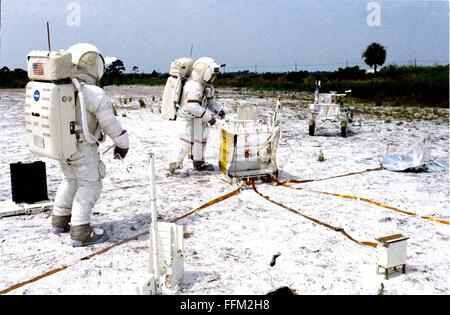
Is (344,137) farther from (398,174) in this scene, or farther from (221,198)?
(221,198)

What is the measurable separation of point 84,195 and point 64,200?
377mm

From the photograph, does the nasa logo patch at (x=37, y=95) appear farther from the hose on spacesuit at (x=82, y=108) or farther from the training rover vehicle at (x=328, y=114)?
the training rover vehicle at (x=328, y=114)

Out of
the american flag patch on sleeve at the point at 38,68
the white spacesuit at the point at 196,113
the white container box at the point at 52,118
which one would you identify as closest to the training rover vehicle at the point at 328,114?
the white spacesuit at the point at 196,113

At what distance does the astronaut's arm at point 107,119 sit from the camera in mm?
4336

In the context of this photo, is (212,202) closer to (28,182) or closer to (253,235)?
(253,235)

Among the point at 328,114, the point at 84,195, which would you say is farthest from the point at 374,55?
the point at 84,195

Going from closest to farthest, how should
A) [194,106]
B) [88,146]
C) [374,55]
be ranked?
[88,146] < [194,106] < [374,55]

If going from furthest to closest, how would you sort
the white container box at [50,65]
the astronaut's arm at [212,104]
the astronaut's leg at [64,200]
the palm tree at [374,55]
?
the palm tree at [374,55]
the astronaut's arm at [212,104]
the astronaut's leg at [64,200]
the white container box at [50,65]

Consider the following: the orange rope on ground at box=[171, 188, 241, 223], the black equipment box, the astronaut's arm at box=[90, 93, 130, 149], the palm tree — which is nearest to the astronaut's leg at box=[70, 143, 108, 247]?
the astronaut's arm at box=[90, 93, 130, 149]

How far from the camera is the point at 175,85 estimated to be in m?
7.13

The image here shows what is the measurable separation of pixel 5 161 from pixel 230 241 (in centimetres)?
534

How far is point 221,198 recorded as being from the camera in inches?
234

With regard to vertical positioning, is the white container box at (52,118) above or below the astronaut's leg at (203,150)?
above

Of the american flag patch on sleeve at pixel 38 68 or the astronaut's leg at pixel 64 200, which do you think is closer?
the american flag patch on sleeve at pixel 38 68
